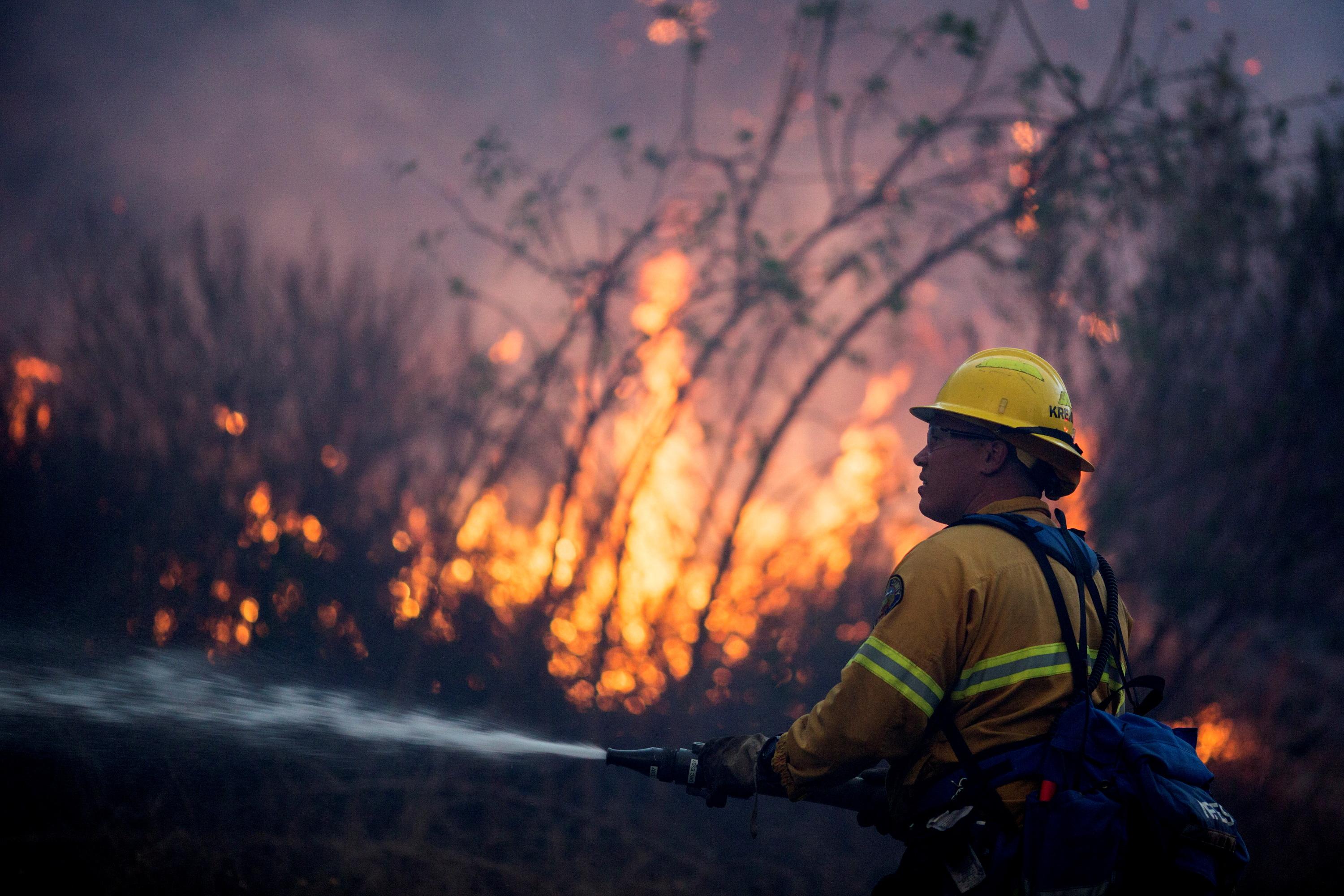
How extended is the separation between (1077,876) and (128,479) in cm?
1139

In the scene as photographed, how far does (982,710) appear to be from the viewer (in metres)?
2.52

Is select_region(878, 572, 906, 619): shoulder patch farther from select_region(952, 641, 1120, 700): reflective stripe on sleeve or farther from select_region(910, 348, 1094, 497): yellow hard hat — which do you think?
select_region(910, 348, 1094, 497): yellow hard hat

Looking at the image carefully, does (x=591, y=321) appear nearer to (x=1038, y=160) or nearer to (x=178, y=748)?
(x=1038, y=160)

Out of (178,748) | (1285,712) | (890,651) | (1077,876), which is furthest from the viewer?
(1285,712)

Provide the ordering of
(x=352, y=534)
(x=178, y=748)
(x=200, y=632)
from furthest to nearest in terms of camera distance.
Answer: (x=352, y=534)
(x=200, y=632)
(x=178, y=748)

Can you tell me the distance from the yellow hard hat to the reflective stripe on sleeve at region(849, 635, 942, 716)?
953mm

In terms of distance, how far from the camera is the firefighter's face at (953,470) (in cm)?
299

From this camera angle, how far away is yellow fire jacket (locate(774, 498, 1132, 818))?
2.45 m

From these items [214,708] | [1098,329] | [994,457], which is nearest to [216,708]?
[214,708]

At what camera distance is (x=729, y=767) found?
288 centimetres

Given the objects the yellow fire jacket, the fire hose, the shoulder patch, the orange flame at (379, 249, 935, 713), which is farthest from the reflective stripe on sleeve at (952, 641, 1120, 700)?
the orange flame at (379, 249, 935, 713)

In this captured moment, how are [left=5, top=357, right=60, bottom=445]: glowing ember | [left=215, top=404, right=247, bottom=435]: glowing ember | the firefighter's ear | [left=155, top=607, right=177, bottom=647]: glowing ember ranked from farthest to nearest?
[left=215, top=404, right=247, bottom=435]: glowing ember < [left=5, top=357, right=60, bottom=445]: glowing ember < [left=155, top=607, right=177, bottom=647]: glowing ember < the firefighter's ear

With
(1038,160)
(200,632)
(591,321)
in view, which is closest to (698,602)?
(591,321)

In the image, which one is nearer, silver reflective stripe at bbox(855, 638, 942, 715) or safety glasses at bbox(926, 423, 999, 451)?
silver reflective stripe at bbox(855, 638, 942, 715)
